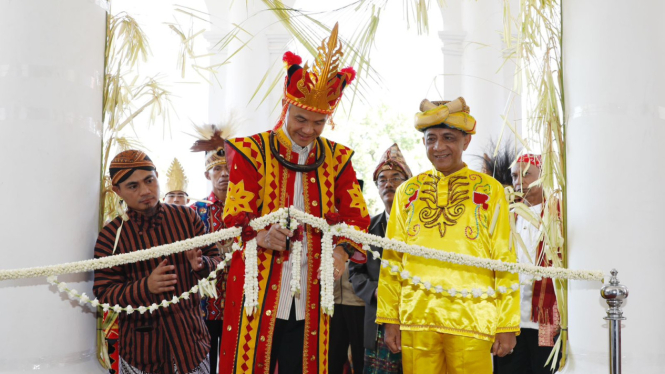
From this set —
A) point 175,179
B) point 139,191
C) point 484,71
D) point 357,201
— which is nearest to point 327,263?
point 357,201

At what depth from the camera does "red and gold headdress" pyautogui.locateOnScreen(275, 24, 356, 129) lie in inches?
121

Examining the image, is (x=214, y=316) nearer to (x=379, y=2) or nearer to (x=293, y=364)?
(x=293, y=364)

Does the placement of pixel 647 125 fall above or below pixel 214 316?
above

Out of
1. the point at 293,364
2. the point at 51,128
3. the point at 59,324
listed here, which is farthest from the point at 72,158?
the point at 293,364

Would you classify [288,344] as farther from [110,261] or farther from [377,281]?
[377,281]

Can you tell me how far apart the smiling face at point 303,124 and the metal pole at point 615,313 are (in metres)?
1.44

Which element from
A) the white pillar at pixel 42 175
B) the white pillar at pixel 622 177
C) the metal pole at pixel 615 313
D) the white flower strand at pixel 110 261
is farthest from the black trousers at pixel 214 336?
the metal pole at pixel 615 313

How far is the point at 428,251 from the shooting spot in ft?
9.78

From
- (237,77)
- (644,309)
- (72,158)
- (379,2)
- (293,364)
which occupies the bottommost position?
(293,364)

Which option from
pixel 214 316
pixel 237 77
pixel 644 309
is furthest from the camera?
pixel 237 77

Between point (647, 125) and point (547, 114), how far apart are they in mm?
497

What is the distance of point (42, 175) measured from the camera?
126 inches

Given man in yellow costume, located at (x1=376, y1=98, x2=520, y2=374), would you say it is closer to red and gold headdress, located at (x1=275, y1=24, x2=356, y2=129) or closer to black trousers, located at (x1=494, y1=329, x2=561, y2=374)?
red and gold headdress, located at (x1=275, y1=24, x2=356, y2=129)

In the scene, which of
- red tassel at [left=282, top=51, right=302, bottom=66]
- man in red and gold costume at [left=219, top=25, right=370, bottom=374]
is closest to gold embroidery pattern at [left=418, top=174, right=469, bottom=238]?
man in red and gold costume at [left=219, top=25, right=370, bottom=374]
